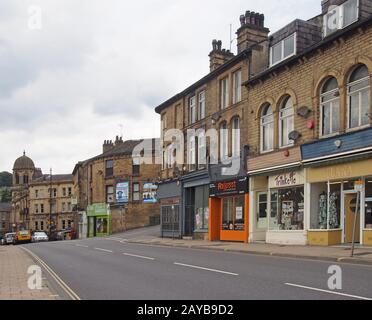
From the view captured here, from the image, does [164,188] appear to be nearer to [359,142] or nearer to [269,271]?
[359,142]

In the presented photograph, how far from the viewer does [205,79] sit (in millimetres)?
33000

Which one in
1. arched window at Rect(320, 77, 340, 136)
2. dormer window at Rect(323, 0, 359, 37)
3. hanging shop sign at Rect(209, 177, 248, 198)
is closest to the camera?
dormer window at Rect(323, 0, 359, 37)

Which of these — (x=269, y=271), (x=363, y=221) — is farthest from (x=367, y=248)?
(x=269, y=271)

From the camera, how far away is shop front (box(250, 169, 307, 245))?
75.3ft

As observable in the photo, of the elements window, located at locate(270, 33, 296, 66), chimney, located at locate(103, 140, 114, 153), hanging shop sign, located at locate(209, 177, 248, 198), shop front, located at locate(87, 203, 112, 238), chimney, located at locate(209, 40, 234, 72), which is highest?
chimney, located at locate(209, 40, 234, 72)

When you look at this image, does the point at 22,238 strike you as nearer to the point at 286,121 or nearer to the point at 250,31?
the point at 250,31

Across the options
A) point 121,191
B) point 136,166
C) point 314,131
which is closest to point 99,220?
point 121,191

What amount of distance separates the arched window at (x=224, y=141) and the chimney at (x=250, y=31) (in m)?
4.78

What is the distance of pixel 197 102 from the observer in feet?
114

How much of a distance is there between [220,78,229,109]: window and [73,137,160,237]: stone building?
21702mm

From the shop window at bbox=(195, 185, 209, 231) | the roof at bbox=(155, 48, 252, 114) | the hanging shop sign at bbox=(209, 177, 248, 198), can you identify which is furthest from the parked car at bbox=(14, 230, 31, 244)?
the hanging shop sign at bbox=(209, 177, 248, 198)

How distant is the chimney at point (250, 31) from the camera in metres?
30.1

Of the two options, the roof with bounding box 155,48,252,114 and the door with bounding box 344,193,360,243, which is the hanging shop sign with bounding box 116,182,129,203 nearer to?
the roof with bounding box 155,48,252,114

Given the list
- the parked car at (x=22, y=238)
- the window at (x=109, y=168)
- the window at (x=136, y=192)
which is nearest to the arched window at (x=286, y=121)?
the window at (x=136, y=192)
